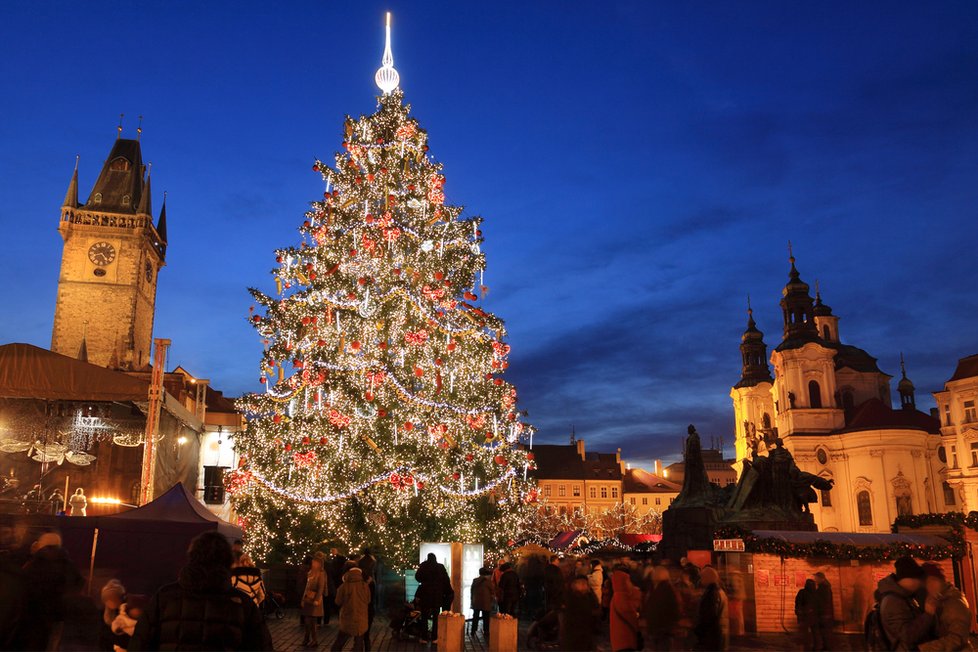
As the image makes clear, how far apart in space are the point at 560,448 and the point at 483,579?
2729 inches

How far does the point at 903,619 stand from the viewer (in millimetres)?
5832

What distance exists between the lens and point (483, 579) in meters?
14.9

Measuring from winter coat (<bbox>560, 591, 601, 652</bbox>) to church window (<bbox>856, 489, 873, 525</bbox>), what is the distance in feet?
198

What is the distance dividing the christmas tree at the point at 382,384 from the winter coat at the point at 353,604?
7247 millimetres

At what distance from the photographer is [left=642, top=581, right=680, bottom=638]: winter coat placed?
847 cm

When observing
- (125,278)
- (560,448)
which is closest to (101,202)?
(125,278)

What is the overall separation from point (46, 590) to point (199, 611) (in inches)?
127

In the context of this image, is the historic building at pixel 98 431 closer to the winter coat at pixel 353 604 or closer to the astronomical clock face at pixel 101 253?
the winter coat at pixel 353 604

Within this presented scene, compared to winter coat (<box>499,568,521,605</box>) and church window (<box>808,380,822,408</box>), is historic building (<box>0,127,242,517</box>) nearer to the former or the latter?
winter coat (<box>499,568,521,605</box>)

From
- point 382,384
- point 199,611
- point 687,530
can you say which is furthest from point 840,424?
point 199,611

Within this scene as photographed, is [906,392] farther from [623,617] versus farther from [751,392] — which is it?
[623,617]

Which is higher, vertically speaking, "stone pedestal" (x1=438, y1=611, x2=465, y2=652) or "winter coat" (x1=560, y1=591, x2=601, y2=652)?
"winter coat" (x1=560, y1=591, x2=601, y2=652)

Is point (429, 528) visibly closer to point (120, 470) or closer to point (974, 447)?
point (120, 470)

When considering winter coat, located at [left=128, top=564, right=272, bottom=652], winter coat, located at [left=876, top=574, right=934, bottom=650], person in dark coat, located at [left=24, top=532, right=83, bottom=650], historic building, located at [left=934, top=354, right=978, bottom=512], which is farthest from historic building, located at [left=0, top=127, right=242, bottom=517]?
historic building, located at [left=934, top=354, right=978, bottom=512]
